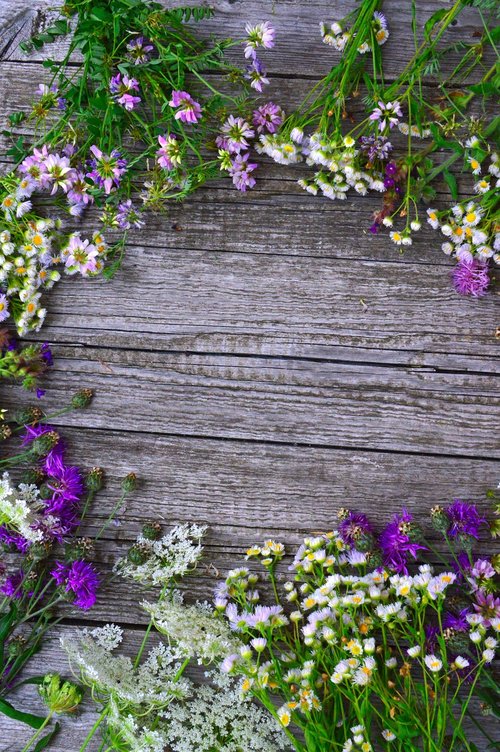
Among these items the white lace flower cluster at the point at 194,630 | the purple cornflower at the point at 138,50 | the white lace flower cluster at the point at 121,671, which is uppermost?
the purple cornflower at the point at 138,50

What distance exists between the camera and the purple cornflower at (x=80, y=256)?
1.72 meters

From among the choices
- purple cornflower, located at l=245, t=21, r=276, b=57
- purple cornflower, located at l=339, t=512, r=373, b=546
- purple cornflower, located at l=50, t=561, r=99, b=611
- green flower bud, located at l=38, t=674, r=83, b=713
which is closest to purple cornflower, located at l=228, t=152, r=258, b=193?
purple cornflower, located at l=245, t=21, r=276, b=57

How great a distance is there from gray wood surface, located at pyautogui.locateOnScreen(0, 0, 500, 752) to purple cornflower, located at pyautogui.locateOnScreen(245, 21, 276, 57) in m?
A: 0.10

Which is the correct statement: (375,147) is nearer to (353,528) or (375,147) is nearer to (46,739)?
(353,528)

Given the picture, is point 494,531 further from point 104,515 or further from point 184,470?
point 104,515

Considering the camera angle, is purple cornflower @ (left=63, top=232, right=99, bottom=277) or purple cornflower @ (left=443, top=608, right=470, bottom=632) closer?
purple cornflower @ (left=443, top=608, right=470, bottom=632)

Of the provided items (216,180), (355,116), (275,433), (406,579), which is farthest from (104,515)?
(355,116)

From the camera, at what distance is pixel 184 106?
1600 mm

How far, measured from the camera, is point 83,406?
1751 millimetres

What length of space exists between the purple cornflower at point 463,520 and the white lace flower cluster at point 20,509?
1025mm

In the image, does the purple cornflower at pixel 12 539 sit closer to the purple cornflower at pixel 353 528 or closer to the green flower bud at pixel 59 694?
the green flower bud at pixel 59 694

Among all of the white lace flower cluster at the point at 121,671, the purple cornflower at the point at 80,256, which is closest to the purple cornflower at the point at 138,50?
the purple cornflower at the point at 80,256

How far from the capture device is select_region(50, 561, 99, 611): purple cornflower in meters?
1.66

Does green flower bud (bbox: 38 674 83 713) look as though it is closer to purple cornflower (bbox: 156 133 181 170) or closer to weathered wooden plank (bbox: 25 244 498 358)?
weathered wooden plank (bbox: 25 244 498 358)
